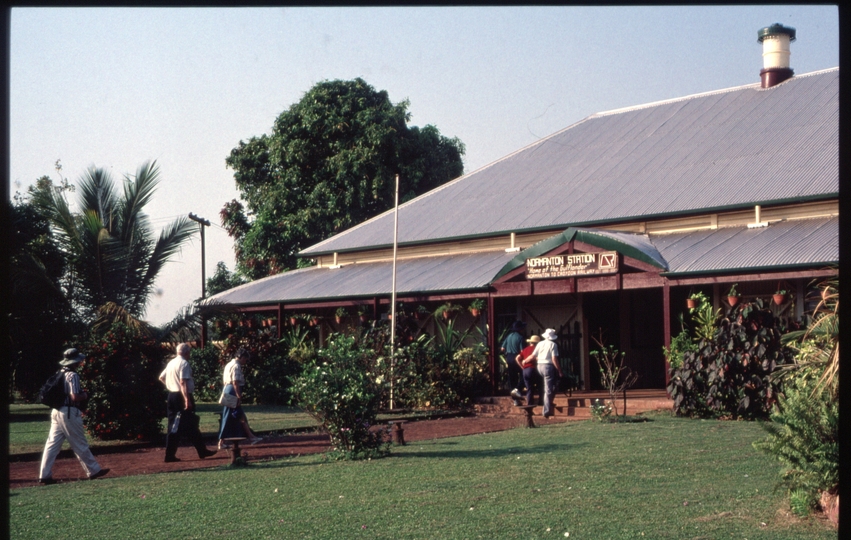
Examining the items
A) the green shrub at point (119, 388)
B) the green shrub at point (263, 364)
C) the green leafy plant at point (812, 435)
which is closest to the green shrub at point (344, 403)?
the green shrub at point (119, 388)

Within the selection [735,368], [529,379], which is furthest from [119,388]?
[735,368]

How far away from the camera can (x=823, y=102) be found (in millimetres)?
21078

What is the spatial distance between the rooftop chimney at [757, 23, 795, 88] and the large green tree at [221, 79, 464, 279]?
1628cm

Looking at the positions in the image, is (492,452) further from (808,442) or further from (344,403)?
(808,442)

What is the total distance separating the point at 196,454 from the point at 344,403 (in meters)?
3.23

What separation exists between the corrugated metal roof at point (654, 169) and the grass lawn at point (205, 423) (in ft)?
20.5

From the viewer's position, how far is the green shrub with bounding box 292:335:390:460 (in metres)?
11.9

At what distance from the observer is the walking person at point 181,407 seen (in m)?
12.9

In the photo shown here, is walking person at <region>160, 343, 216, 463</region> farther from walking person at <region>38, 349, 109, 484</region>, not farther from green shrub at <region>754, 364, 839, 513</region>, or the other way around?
green shrub at <region>754, 364, 839, 513</region>

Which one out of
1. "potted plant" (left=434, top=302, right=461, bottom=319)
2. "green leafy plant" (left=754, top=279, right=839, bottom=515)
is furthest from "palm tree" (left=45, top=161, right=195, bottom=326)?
"green leafy plant" (left=754, top=279, right=839, bottom=515)

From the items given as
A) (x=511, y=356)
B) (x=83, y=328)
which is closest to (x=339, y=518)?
(x=83, y=328)

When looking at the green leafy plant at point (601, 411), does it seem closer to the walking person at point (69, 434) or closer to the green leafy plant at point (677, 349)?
the green leafy plant at point (677, 349)

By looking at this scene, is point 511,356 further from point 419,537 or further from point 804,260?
point 419,537

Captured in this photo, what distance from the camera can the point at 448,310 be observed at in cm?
2183
